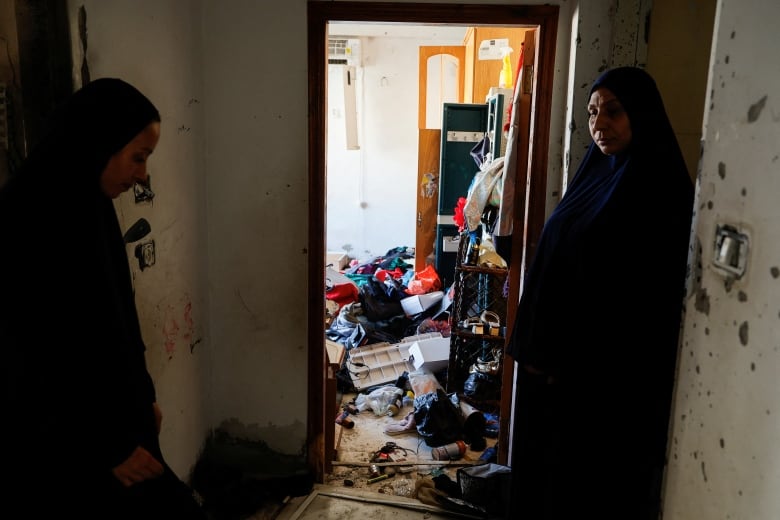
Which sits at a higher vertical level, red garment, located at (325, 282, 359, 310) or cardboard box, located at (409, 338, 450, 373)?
red garment, located at (325, 282, 359, 310)

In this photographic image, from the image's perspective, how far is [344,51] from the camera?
5.97m

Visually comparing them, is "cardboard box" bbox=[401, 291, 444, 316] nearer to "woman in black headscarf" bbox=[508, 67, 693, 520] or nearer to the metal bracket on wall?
"woman in black headscarf" bbox=[508, 67, 693, 520]

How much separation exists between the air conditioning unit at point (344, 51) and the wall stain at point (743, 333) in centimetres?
563

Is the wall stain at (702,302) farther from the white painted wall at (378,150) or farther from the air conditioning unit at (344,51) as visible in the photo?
the air conditioning unit at (344,51)

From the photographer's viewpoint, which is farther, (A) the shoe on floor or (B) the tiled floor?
(A) the shoe on floor

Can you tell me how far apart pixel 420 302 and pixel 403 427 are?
1.49 metres

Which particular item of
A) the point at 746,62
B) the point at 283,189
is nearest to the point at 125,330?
the point at 283,189

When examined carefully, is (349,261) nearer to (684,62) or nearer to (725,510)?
(684,62)

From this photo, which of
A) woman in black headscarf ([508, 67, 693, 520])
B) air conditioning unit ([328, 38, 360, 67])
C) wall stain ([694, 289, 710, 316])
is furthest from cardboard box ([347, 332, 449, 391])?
air conditioning unit ([328, 38, 360, 67])

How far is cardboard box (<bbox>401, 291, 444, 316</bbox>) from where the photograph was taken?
14.4 ft

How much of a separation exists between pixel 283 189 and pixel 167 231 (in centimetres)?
51

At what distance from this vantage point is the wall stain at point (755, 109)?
2.89 feet

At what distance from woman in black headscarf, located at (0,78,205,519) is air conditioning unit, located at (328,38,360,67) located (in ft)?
16.9

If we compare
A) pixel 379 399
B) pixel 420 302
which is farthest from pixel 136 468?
pixel 420 302
